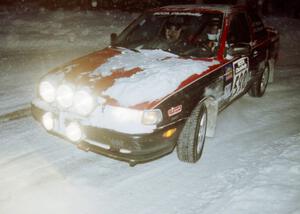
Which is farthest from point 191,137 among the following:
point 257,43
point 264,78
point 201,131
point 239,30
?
point 264,78

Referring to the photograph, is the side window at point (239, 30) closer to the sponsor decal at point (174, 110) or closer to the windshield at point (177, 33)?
the windshield at point (177, 33)

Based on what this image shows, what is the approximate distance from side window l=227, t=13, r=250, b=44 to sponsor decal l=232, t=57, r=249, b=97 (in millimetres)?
305

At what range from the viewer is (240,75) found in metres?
4.91

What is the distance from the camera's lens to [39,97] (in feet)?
13.1

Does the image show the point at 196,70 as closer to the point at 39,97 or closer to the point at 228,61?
the point at 228,61

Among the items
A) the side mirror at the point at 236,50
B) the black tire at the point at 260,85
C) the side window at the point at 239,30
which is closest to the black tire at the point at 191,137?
the side mirror at the point at 236,50

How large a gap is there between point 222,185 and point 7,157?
8.20 feet

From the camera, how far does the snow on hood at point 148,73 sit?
3.41 m

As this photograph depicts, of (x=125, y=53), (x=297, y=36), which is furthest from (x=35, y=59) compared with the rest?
(x=297, y=36)

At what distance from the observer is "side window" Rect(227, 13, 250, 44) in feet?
15.5

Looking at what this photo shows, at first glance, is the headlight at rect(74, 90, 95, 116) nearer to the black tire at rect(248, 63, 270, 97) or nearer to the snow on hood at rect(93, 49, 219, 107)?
the snow on hood at rect(93, 49, 219, 107)

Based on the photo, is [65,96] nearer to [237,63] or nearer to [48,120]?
[48,120]

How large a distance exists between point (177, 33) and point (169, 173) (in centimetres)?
208

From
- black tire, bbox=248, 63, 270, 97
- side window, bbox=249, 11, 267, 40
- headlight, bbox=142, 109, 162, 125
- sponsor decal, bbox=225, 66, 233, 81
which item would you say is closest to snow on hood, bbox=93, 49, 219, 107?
headlight, bbox=142, 109, 162, 125
